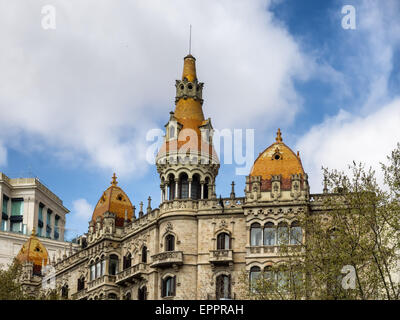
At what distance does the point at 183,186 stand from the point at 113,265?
1217 cm

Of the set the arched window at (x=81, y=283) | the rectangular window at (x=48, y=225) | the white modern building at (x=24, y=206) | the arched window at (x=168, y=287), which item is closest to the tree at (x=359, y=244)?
the arched window at (x=168, y=287)

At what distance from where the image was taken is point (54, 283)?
336ft

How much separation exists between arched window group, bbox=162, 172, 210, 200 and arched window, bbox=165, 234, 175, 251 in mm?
4140

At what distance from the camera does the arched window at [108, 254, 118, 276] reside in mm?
88875

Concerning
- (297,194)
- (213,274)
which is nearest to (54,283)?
(213,274)

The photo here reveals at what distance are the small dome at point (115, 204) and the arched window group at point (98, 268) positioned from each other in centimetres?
427

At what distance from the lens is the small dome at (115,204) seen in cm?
9256

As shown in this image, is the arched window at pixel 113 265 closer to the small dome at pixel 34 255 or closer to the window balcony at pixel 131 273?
the window balcony at pixel 131 273

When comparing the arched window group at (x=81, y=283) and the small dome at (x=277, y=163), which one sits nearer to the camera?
the small dome at (x=277, y=163)

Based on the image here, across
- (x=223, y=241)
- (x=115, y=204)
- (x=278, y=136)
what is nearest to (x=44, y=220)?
(x=115, y=204)

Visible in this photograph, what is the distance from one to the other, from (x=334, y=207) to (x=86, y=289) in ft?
135

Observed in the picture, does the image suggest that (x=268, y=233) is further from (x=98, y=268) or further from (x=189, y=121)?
(x=98, y=268)

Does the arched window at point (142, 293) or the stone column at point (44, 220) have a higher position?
the stone column at point (44, 220)

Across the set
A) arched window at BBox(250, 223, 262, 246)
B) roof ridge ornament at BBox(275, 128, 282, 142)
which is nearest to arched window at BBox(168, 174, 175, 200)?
arched window at BBox(250, 223, 262, 246)
